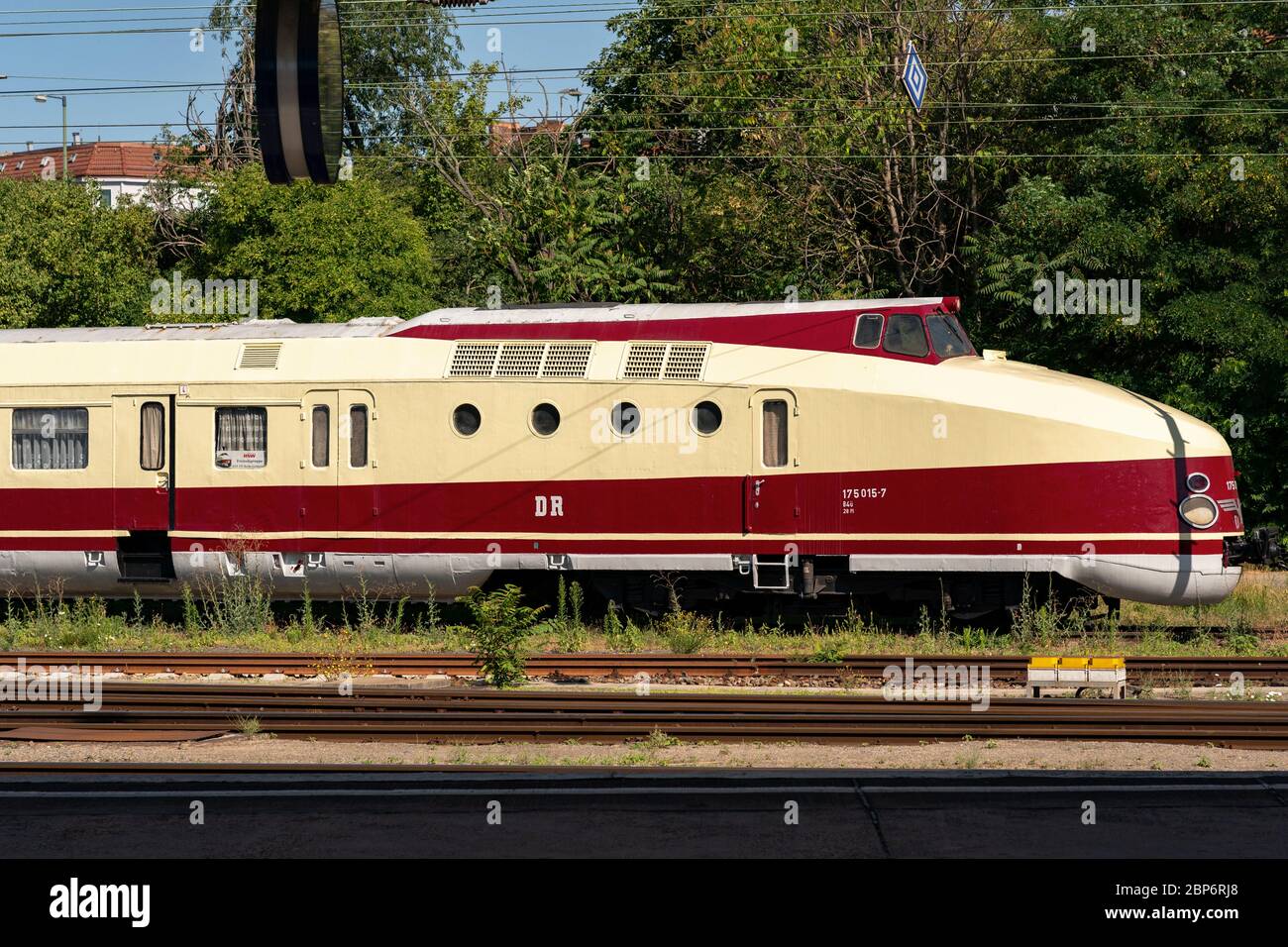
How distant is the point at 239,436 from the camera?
18.4m

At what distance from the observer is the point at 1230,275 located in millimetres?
23891

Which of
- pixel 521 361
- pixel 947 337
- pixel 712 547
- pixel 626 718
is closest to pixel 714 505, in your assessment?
pixel 712 547

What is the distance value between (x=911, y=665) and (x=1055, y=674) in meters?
1.73

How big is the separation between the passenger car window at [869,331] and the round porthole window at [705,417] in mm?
1833

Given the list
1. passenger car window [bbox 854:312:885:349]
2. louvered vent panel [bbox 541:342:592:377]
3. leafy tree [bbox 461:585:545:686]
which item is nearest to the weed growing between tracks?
leafy tree [bbox 461:585:545:686]

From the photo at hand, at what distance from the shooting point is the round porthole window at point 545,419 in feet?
58.0

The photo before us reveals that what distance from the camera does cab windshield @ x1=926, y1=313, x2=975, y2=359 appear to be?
1708cm

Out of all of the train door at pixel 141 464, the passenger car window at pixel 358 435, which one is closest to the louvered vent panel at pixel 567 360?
the passenger car window at pixel 358 435

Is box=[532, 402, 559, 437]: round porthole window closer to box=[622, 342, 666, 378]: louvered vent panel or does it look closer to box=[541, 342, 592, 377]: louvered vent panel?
box=[541, 342, 592, 377]: louvered vent panel

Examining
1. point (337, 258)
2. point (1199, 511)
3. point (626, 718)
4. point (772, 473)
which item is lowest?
point (626, 718)

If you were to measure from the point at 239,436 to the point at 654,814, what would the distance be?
10799 mm

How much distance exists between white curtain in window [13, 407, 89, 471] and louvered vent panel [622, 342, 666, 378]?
23.2 feet

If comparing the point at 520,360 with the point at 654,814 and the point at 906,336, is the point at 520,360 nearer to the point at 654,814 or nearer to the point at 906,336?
the point at 906,336

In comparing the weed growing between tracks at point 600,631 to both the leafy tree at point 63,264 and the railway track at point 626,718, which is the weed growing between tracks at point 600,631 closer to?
the railway track at point 626,718
